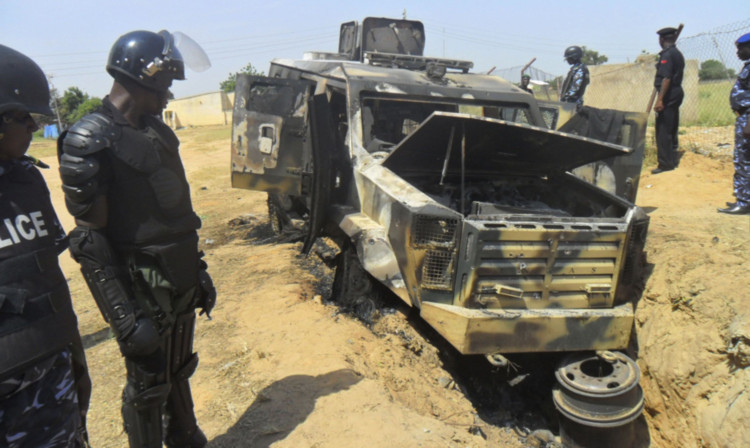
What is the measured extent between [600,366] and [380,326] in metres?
1.53

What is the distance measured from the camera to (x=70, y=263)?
7.10m

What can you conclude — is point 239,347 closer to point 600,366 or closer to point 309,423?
point 309,423

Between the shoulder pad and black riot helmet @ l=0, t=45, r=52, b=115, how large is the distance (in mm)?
257

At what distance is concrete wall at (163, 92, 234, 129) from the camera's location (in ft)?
108

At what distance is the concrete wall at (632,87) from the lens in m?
11.3

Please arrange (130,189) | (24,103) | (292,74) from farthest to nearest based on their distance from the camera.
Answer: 1. (292,74)
2. (130,189)
3. (24,103)

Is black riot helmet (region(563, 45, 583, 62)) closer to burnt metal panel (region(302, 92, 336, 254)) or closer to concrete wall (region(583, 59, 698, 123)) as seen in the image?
concrete wall (region(583, 59, 698, 123))

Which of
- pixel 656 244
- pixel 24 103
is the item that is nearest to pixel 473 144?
pixel 656 244

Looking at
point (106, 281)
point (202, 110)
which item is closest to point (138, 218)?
point (106, 281)

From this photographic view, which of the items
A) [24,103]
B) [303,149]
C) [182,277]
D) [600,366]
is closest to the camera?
[24,103]

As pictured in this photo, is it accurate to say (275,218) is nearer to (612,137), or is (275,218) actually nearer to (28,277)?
(612,137)

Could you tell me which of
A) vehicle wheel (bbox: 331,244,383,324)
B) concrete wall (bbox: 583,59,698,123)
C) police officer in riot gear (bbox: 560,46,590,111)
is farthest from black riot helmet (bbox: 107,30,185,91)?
concrete wall (bbox: 583,59,698,123)

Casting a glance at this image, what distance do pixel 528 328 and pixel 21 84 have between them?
2.85 m

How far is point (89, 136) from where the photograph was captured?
2.08 m
